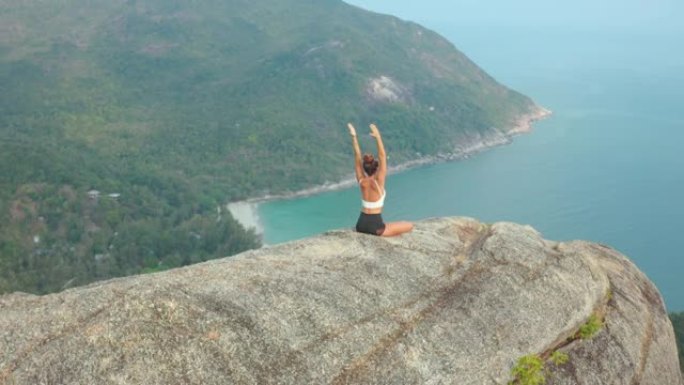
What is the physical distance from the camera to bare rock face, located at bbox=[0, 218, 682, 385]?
9.23 m

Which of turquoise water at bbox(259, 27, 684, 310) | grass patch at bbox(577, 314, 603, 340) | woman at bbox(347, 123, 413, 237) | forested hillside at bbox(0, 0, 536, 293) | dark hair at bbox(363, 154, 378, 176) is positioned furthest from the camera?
turquoise water at bbox(259, 27, 684, 310)

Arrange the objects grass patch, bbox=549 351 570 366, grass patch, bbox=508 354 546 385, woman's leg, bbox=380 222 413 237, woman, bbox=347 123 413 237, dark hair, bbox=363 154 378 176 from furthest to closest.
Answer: woman's leg, bbox=380 222 413 237, dark hair, bbox=363 154 378 176, woman, bbox=347 123 413 237, grass patch, bbox=549 351 570 366, grass patch, bbox=508 354 546 385

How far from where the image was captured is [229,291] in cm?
1080

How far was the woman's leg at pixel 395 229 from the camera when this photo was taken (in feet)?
47.0

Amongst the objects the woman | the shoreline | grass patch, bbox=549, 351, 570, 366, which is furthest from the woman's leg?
the shoreline

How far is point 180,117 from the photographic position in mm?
142375

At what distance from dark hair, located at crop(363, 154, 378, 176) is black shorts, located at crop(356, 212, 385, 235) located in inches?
40.8

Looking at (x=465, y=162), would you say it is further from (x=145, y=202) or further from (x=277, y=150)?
(x=145, y=202)

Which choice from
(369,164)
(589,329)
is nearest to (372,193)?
(369,164)

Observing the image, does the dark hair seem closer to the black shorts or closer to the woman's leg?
the black shorts

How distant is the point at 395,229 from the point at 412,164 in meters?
125

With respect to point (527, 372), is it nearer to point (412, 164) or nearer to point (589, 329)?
point (589, 329)

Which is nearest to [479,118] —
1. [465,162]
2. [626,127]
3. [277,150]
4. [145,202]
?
[465,162]

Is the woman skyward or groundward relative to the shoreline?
skyward
